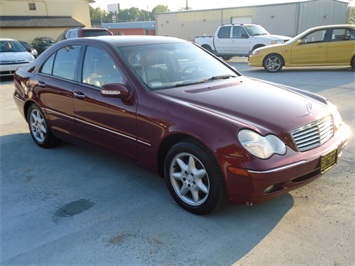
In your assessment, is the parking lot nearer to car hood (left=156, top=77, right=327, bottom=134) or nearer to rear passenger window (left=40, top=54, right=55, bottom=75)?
car hood (left=156, top=77, right=327, bottom=134)

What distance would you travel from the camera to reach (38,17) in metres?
33.3

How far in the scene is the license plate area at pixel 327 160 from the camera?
9.98 feet

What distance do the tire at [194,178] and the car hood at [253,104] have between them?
1.29 feet

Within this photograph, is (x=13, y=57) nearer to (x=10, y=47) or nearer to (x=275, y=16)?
(x=10, y=47)

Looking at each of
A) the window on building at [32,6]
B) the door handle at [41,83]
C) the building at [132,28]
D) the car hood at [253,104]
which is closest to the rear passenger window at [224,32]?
the door handle at [41,83]

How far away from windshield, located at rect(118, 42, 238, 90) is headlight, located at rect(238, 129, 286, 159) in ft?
3.93

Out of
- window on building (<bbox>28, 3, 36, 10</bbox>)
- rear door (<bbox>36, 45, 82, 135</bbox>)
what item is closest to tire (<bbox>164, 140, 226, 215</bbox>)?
rear door (<bbox>36, 45, 82, 135</bbox>)

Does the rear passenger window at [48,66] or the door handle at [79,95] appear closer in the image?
the door handle at [79,95]

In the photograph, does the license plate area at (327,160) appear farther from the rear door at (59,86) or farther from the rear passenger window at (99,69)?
the rear door at (59,86)

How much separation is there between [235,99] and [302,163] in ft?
3.12

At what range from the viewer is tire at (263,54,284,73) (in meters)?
12.6

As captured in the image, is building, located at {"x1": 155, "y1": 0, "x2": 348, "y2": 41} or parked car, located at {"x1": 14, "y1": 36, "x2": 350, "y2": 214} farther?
building, located at {"x1": 155, "y1": 0, "x2": 348, "y2": 41}

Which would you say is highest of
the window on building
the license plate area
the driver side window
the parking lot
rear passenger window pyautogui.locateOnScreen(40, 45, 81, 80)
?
the window on building

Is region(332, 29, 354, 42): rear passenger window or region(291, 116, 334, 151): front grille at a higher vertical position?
region(332, 29, 354, 42): rear passenger window
